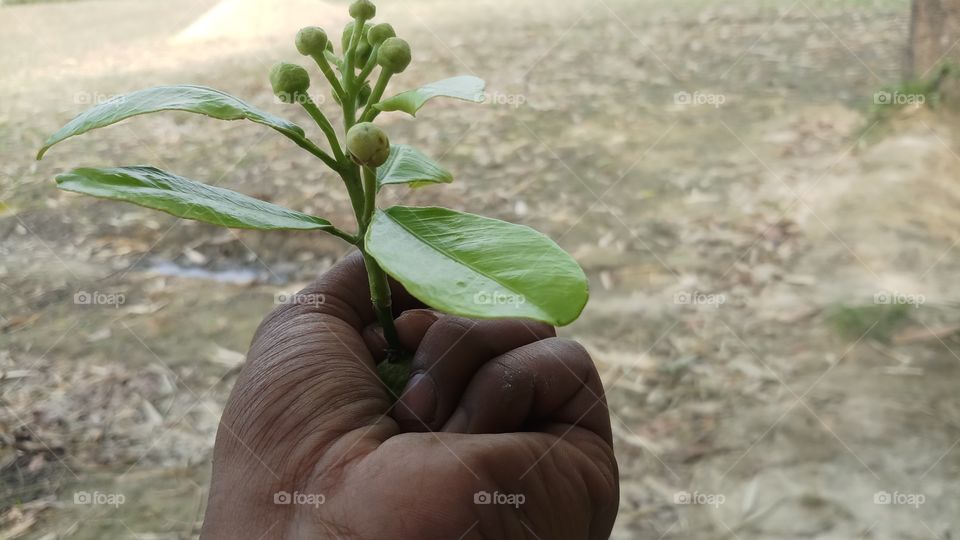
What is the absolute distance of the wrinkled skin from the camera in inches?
22.3

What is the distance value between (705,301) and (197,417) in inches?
41.0

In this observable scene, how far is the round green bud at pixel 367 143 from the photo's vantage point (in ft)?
1.70

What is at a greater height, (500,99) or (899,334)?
(500,99)

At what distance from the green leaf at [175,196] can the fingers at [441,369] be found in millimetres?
151

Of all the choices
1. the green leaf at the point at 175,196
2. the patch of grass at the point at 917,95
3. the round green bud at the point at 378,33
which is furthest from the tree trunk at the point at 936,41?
the green leaf at the point at 175,196

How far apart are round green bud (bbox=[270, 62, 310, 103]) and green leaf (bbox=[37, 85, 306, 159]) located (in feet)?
0.09

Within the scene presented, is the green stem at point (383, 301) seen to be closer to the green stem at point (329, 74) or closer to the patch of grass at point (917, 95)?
the green stem at point (329, 74)

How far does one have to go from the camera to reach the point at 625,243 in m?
1.87

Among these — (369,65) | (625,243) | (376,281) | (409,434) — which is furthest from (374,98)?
(625,243)

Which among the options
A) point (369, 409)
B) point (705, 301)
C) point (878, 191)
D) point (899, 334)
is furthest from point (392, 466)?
point (878, 191)

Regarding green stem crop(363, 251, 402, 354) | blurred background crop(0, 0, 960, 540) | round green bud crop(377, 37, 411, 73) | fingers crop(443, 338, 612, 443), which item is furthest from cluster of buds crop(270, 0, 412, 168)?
blurred background crop(0, 0, 960, 540)

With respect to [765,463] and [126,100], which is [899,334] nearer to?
[765,463]

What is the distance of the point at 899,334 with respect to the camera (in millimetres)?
1648

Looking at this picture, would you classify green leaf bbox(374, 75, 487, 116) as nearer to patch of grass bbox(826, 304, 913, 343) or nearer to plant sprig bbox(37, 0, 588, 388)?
plant sprig bbox(37, 0, 588, 388)
